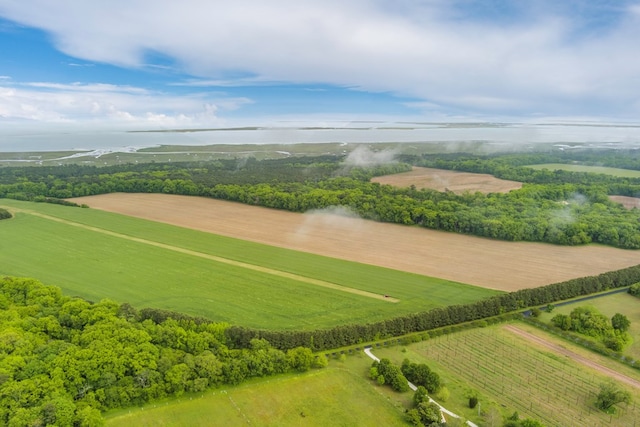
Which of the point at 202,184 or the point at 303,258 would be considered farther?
the point at 202,184

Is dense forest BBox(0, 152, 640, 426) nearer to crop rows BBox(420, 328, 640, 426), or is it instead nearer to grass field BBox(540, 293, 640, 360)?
grass field BBox(540, 293, 640, 360)

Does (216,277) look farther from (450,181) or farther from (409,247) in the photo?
(450,181)

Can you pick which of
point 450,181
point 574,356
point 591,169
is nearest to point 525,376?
point 574,356

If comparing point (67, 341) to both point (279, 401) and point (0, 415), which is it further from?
point (279, 401)

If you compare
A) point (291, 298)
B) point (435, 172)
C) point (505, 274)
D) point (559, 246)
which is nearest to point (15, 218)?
point (291, 298)

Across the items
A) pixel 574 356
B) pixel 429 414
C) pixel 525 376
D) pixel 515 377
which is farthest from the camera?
pixel 574 356

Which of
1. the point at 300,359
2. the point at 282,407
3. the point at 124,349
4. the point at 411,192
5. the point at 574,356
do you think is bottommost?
the point at 574,356
